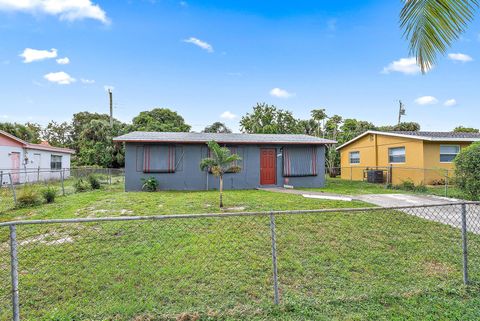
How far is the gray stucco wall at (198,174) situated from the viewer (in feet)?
38.9

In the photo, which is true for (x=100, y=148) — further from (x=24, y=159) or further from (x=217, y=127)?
(x=217, y=127)

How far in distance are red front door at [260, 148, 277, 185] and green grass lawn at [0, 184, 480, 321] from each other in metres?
7.54

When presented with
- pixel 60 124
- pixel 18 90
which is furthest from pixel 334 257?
pixel 60 124

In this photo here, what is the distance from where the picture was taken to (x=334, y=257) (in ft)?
12.5

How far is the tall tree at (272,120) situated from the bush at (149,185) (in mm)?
18978

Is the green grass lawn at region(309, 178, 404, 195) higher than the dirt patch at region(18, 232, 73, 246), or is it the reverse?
the green grass lawn at region(309, 178, 404, 195)

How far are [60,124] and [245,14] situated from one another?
41099mm

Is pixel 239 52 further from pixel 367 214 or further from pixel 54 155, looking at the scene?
pixel 54 155

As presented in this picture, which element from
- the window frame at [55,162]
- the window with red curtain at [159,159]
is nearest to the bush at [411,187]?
the window with red curtain at [159,159]

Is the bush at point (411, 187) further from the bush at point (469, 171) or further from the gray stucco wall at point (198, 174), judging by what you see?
the gray stucco wall at point (198, 174)

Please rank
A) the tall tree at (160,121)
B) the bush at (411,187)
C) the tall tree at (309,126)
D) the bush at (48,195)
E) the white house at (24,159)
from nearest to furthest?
the bush at (48,195), the bush at (411,187), the white house at (24,159), the tall tree at (160,121), the tall tree at (309,126)

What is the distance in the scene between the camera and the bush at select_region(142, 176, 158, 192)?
11570 millimetres

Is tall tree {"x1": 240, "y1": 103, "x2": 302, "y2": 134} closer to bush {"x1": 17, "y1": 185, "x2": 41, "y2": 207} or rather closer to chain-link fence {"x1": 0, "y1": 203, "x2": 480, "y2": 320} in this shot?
bush {"x1": 17, "y1": 185, "x2": 41, "y2": 207}

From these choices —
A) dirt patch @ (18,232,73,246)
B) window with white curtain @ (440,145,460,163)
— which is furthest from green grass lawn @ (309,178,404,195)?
dirt patch @ (18,232,73,246)
